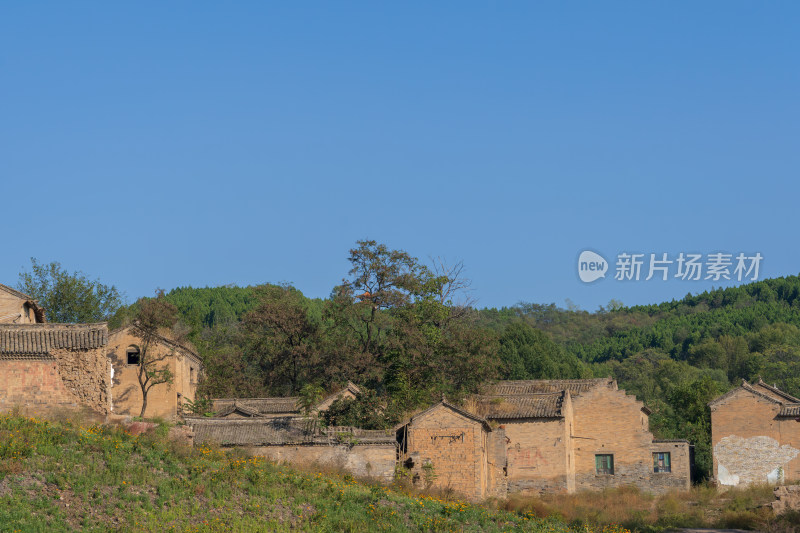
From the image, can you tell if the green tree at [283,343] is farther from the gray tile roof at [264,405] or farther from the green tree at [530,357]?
the green tree at [530,357]

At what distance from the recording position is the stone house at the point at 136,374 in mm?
47844

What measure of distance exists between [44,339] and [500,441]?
2108 centimetres

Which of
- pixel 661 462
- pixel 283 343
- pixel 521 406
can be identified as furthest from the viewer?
pixel 283 343

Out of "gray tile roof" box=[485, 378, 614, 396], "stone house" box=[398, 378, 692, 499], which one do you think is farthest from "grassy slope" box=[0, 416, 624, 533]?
"gray tile roof" box=[485, 378, 614, 396]

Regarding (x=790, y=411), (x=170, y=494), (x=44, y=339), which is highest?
(x=44, y=339)

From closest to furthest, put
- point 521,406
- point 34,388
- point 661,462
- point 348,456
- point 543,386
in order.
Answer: point 34,388 < point 348,456 < point 521,406 < point 661,462 < point 543,386

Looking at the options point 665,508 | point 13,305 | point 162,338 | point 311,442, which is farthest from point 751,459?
point 13,305

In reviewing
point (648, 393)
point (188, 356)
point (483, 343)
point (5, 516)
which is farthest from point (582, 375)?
point (5, 516)

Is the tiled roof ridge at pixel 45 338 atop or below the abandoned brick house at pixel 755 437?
atop

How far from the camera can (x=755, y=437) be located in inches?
1933

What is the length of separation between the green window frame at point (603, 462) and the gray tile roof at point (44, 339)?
26726 millimetres

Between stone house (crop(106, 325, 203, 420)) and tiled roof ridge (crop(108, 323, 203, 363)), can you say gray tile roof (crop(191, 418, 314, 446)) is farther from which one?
tiled roof ridge (crop(108, 323, 203, 363))

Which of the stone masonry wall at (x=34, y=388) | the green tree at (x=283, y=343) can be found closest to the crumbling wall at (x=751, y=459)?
the green tree at (x=283, y=343)

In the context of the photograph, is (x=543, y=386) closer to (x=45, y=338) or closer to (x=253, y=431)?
(x=253, y=431)
